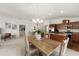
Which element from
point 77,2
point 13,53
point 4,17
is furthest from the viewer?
point 13,53

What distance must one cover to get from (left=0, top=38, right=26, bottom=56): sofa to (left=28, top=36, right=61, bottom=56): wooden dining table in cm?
22

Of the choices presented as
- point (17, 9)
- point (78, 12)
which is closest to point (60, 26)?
point (78, 12)

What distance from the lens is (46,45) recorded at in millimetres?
1645

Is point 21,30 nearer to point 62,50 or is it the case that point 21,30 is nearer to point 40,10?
point 40,10

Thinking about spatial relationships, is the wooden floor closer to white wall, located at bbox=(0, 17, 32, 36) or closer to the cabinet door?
the cabinet door

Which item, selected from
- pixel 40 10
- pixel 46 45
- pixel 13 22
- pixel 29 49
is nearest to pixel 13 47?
pixel 29 49

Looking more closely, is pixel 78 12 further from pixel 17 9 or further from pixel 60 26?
pixel 17 9

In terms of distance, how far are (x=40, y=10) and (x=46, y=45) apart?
69 centimetres

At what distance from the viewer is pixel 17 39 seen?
5.35ft

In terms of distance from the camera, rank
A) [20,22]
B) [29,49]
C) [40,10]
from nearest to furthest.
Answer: [40,10] < [20,22] < [29,49]

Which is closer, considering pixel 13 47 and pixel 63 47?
pixel 63 47

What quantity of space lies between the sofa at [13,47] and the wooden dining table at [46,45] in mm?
220

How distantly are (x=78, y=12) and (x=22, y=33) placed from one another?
1107 mm

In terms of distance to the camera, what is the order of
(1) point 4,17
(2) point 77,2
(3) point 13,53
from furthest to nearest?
(3) point 13,53 < (1) point 4,17 < (2) point 77,2
